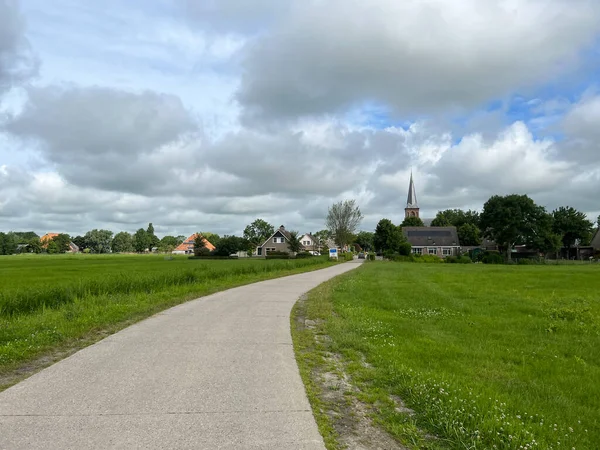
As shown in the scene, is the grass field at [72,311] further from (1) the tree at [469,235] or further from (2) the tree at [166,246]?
(2) the tree at [166,246]

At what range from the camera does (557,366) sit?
6.85m

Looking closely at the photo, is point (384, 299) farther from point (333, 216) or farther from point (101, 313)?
point (333, 216)

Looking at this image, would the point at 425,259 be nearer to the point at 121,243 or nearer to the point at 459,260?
the point at 459,260

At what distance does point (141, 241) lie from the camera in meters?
183

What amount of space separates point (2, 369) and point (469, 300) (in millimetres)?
13371

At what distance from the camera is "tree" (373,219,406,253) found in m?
81.1

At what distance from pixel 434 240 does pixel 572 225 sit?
27.1 m

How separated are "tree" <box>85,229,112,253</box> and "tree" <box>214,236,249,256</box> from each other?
9268 centimetres

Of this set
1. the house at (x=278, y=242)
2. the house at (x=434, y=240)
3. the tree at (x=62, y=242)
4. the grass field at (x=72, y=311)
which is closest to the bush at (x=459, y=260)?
the house at (x=434, y=240)

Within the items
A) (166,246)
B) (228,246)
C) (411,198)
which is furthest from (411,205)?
(166,246)

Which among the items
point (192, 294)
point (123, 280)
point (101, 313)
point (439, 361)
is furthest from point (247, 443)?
point (123, 280)

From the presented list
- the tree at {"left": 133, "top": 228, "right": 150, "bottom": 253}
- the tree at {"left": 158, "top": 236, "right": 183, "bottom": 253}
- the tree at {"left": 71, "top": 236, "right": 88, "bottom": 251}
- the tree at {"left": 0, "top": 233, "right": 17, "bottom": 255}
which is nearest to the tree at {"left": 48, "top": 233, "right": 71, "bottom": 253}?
the tree at {"left": 71, "top": 236, "right": 88, "bottom": 251}

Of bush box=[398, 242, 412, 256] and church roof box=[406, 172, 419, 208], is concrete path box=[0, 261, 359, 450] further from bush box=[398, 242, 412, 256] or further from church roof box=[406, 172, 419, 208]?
church roof box=[406, 172, 419, 208]

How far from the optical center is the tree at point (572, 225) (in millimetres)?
89500
